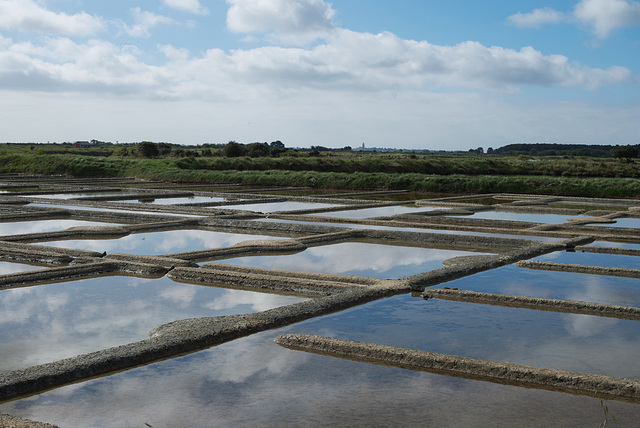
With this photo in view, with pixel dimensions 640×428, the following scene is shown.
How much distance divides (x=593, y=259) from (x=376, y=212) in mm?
6029

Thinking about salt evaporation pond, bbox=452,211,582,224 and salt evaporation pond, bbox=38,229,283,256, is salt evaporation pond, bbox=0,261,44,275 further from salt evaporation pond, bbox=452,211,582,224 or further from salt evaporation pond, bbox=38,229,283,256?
salt evaporation pond, bbox=452,211,582,224

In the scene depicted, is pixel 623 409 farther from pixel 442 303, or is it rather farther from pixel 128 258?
pixel 128 258

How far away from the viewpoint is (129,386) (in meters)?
3.32

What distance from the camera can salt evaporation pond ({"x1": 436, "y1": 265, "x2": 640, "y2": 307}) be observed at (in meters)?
5.41

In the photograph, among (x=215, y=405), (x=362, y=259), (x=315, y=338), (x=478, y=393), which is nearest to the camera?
(x=215, y=405)

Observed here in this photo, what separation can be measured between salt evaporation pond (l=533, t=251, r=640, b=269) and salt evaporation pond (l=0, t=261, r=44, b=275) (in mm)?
5285

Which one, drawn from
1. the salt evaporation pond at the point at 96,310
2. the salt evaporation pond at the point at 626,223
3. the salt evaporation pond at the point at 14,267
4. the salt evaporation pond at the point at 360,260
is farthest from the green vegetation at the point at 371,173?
the salt evaporation pond at the point at 96,310

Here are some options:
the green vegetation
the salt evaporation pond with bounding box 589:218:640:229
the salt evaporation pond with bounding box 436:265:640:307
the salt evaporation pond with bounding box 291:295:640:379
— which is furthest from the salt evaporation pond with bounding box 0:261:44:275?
the green vegetation

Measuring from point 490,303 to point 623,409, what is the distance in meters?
2.07

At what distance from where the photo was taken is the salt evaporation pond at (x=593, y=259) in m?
7.07

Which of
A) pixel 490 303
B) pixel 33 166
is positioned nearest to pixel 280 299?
pixel 490 303

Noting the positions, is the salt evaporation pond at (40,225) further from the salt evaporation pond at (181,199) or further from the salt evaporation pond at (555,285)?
the salt evaporation pond at (555,285)

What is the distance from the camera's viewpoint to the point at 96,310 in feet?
15.8

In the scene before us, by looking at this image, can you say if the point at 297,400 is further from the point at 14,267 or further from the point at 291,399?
the point at 14,267
